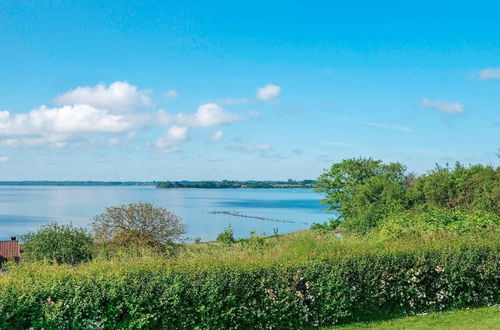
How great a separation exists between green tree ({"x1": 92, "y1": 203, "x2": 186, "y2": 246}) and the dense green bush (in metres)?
18.0

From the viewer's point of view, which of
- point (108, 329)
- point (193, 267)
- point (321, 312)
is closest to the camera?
point (108, 329)

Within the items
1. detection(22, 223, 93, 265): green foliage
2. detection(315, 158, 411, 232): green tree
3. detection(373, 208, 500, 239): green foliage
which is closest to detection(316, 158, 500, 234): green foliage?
detection(315, 158, 411, 232): green tree

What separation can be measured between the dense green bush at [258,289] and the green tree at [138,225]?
18.0 meters

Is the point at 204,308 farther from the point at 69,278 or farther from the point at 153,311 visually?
the point at 69,278

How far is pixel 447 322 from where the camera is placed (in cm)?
1216

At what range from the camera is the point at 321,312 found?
1177 centimetres

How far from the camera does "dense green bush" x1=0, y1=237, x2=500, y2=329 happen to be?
986 centimetres

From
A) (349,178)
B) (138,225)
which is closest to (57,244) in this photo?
(138,225)

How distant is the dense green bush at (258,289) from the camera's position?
32.3 feet

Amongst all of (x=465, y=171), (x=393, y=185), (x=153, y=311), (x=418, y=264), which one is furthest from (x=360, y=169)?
(x=153, y=311)

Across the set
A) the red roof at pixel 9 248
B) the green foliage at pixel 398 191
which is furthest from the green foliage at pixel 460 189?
the red roof at pixel 9 248

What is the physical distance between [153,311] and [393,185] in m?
37.1

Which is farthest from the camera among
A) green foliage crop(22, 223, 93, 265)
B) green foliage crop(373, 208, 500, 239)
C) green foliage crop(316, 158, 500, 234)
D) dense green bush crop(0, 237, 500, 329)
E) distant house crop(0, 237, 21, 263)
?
distant house crop(0, 237, 21, 263)

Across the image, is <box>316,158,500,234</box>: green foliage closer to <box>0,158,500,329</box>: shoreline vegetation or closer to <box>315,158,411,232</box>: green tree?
<box>315,158,411,232</box>: green tree
